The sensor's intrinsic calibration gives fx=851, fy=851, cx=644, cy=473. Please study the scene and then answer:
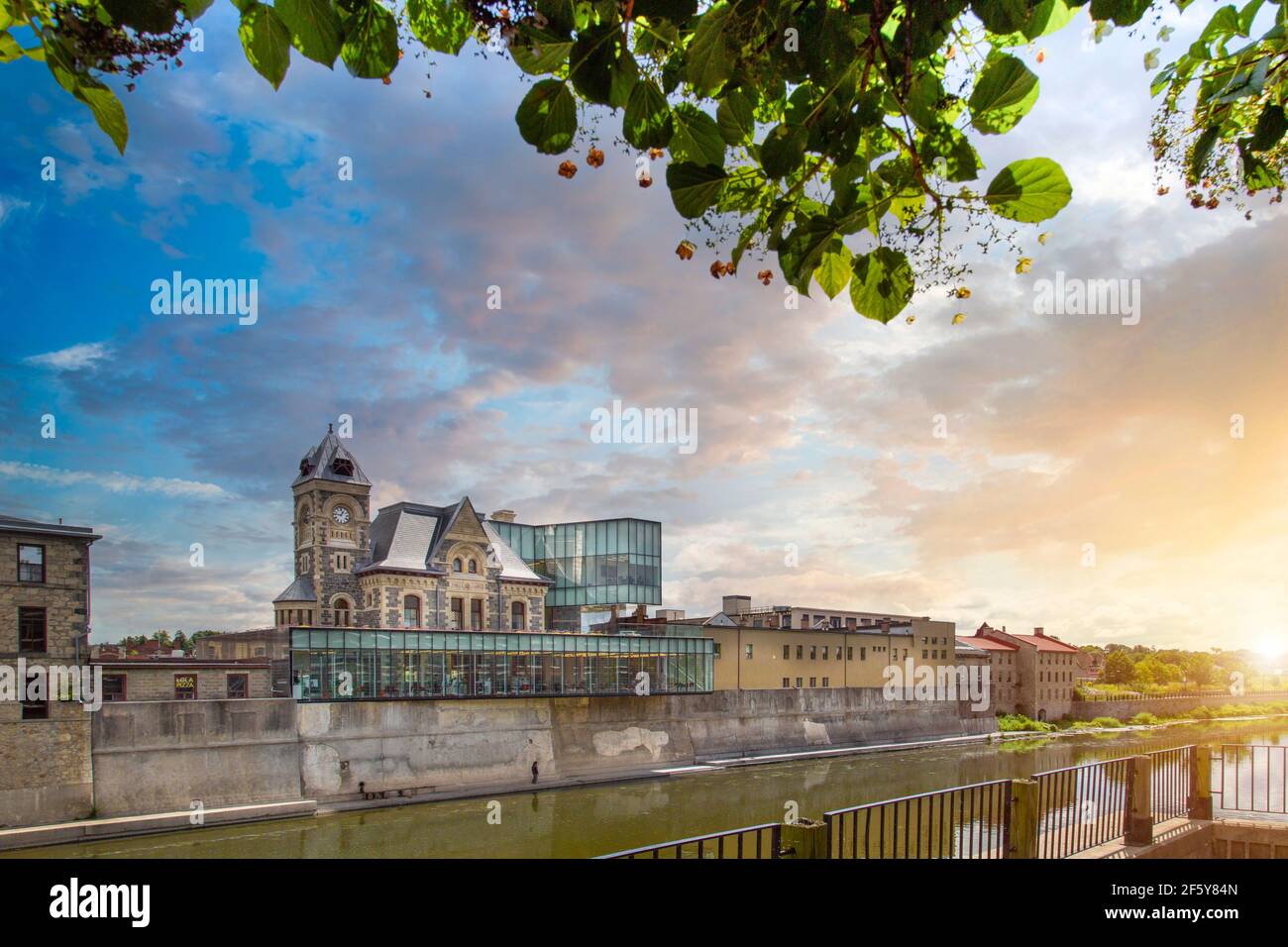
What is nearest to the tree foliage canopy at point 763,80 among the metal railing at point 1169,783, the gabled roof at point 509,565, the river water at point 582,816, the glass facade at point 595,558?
the metal railing at point 1169,783

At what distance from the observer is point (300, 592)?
4225 centimetres

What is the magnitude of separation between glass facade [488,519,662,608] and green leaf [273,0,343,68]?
5261cm

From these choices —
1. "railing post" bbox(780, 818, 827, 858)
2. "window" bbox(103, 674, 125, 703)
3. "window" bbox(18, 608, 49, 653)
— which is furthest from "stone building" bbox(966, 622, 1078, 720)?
"railing post" bbox(780, 818, 827, 858)

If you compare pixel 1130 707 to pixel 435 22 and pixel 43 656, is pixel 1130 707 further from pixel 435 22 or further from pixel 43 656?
pixel 435 22

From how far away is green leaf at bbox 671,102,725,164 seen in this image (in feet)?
6.37

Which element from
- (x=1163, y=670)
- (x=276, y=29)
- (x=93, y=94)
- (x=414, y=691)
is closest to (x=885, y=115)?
(x=276, y=29)

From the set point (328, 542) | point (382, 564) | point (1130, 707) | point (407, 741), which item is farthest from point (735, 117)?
point (1130, 707)

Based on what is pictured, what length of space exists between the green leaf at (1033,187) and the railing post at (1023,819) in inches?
292

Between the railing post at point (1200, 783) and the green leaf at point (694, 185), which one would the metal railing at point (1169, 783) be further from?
the green leaf at point (694, 185)

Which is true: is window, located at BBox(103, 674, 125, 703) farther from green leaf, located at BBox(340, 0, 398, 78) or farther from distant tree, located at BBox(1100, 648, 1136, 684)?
distant tree, located at BBox(1100, 648, 1136, 684)
